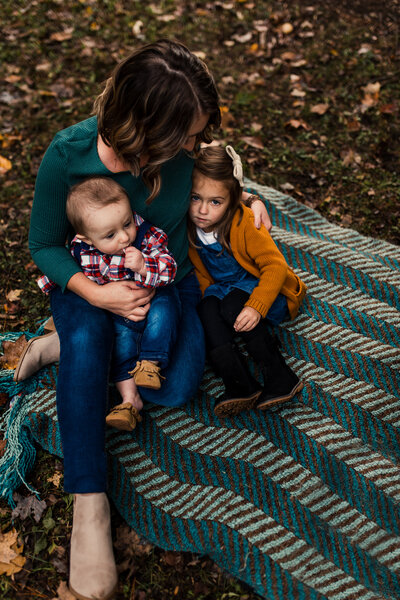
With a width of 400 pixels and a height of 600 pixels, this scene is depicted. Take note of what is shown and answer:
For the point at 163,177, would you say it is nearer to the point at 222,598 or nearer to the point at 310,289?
the point at 310,289

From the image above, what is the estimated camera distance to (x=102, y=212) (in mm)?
2271

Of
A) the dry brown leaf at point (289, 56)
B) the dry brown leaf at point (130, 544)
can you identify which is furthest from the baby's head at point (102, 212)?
the dry brown leaf at point (289, 56)

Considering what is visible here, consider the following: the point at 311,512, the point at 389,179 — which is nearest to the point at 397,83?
the point at 389,179

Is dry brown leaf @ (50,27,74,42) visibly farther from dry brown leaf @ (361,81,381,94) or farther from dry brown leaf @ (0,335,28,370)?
dry brown leaf @ (0,335,28,370)

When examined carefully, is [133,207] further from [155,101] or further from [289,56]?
[289,56]

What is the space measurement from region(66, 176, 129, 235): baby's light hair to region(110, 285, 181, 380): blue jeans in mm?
504

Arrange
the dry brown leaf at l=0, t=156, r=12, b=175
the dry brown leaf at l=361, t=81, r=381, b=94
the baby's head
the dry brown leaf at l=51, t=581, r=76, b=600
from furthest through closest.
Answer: the dry brown leaf at l=361, t=81, r=381, b=94
the dry brown leaf at l=0, t=156, r=12, b=175
the baby's head
the dry brown leaf at l=51, t=581, r=76, b=600

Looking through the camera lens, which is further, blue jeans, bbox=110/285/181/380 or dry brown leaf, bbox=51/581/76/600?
blue jeans, bbox=110/285/181/380

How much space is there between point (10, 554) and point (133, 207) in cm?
167

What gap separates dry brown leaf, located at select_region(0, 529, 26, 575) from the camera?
89.8 inches

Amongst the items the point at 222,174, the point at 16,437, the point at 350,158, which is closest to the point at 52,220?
the point at 222,174

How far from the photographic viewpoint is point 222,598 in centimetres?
219

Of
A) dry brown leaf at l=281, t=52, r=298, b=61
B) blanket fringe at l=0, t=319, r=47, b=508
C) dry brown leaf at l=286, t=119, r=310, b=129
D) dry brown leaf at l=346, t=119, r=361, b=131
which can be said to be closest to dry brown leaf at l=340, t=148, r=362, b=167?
dry brown leaf at l=346, t=119, r=361, b=131

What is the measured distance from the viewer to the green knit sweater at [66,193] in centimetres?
231
